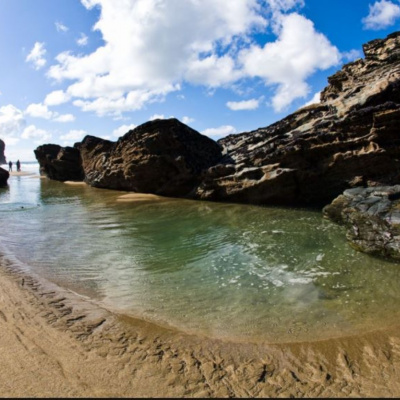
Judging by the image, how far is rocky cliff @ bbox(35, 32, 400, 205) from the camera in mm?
15500

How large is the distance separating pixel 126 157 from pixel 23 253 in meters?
16.8

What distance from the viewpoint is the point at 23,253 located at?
931 cm

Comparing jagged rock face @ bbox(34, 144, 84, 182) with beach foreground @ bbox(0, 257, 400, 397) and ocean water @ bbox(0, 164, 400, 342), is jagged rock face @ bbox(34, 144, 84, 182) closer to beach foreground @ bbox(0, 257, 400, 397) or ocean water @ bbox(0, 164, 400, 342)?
ocean water @ bbox(0, 164, 400, 342)

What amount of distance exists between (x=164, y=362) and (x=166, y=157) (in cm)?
1887

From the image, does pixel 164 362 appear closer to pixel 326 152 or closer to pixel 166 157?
pixel 326 152

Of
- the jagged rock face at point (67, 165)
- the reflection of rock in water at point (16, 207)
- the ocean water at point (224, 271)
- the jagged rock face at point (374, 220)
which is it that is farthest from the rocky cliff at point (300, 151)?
the jagged rock face at point (67, 165)

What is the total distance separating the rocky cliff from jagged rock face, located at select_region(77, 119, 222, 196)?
0.24ft

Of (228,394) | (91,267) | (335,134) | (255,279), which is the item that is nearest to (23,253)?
(91,267)

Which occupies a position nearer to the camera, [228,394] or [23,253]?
[228,394]

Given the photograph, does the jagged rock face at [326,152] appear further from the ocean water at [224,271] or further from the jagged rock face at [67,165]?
the jagged rock face at [67,165]

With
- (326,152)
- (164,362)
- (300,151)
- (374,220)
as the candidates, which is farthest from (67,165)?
(164,362)

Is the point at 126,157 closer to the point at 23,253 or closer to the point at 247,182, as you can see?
the point at 247,182

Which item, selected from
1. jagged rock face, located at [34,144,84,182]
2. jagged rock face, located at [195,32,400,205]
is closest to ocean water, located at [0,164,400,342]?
jagged rock face, located at [195,32,400,205]

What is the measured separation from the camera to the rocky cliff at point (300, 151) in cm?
1550
